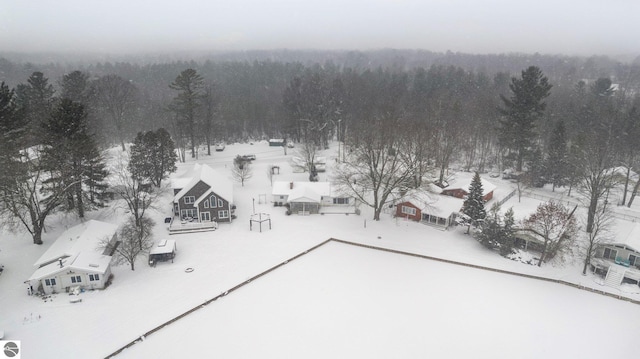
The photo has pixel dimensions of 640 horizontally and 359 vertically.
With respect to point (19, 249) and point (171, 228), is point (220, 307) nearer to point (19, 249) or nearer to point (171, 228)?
point (171, 228)

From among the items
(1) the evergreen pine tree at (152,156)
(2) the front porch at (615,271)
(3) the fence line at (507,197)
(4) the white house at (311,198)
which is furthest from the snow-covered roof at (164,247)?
(2) the front porch at (615,271)

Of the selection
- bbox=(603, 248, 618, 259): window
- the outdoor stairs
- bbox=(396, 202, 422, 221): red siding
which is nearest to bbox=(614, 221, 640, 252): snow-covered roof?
bbox=(603, 248, 618, 259): window

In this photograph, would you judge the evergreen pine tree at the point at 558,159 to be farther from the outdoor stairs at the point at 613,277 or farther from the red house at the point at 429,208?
the outdoor stairs at the point at 613,277

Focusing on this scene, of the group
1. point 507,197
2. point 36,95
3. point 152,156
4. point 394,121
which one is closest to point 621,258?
point 507,197

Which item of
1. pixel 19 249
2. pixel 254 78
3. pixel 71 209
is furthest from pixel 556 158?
Answer: pixel 254 78

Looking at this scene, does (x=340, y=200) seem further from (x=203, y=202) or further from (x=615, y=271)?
(x=615, y=271)

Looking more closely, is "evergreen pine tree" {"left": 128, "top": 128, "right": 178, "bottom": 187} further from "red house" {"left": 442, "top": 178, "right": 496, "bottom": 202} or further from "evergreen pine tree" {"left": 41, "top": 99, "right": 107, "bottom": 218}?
"red house" {"left": 442, "top": 178, "right": 496, "bottom": 202}
